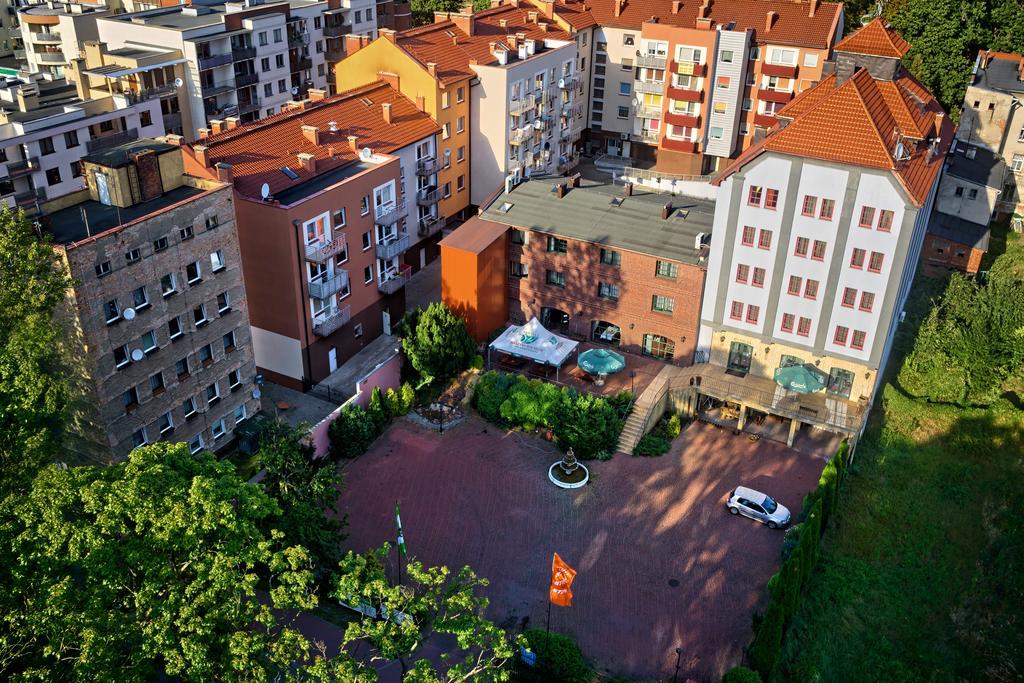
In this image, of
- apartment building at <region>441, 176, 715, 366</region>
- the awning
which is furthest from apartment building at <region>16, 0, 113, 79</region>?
the awning

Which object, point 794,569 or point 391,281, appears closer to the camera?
point 794,569

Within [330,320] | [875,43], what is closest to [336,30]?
[330,320]

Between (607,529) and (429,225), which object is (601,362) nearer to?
(607,529)

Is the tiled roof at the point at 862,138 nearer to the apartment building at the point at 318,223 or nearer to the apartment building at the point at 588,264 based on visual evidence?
the apartment building at the point at 588,264

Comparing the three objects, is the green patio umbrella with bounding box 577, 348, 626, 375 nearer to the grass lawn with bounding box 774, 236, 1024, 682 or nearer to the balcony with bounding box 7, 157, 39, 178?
the grass lawn with bounding box 774, 236, 1024, 682

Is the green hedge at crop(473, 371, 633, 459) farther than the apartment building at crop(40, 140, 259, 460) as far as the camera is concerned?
Yes

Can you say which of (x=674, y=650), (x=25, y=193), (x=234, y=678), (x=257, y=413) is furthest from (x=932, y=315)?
(x=25, y=193)
